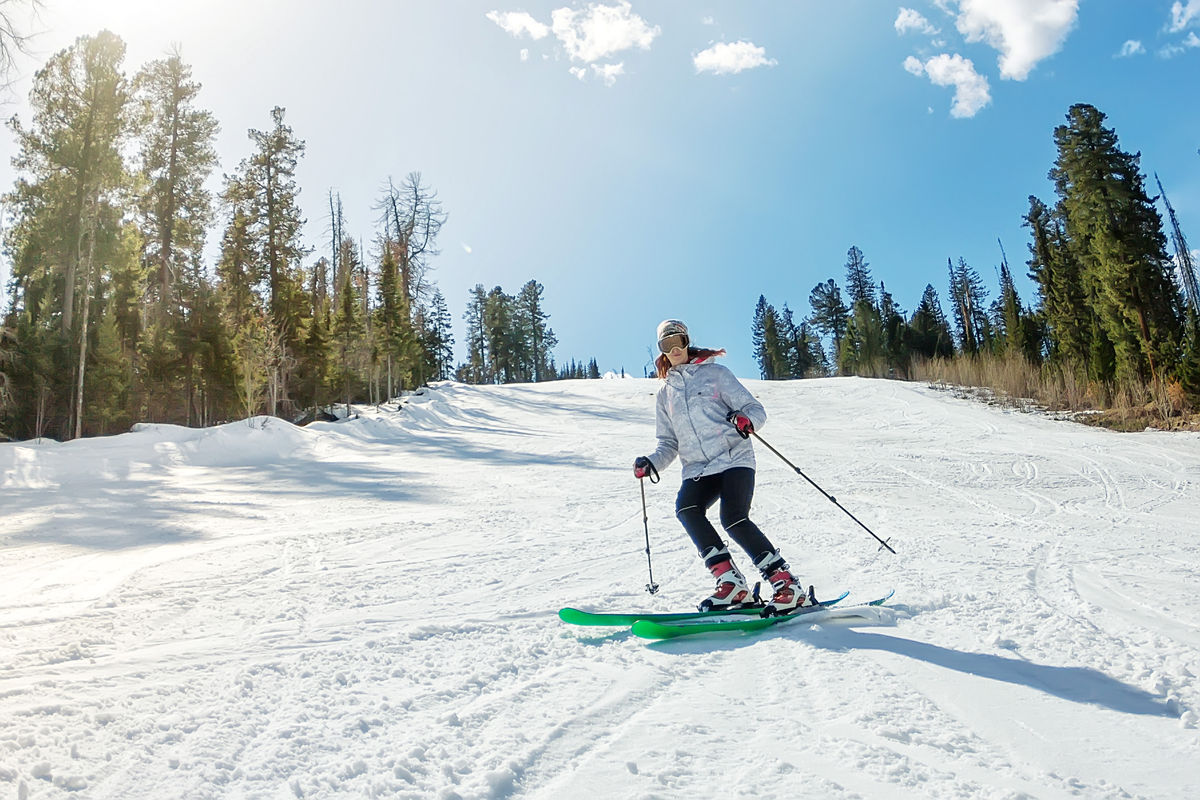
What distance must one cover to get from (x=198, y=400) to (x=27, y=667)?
104 feet

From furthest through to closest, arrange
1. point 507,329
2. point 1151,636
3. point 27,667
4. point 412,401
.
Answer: point 507,329 < point 412,401 < point 1151,636 < point 27,667

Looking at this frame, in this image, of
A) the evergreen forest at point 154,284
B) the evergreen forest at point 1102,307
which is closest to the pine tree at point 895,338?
the evergreen forest at point 1102,307

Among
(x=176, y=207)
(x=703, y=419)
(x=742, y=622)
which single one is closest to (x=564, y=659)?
(x=742, y=622)

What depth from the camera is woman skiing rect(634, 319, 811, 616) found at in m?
3.51

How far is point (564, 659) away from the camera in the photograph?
290 cm

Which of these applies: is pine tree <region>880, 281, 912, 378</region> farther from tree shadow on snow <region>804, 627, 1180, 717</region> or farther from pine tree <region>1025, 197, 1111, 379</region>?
tree shadow on snow <region>804, 627, 1180, 717</region>

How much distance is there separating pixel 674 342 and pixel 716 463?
84cm

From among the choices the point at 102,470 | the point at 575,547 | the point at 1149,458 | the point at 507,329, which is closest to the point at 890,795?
the point at 575,547

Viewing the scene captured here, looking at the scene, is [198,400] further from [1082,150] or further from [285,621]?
[1082,150]

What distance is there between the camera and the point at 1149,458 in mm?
12125

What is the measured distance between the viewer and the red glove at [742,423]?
3545 millimetres

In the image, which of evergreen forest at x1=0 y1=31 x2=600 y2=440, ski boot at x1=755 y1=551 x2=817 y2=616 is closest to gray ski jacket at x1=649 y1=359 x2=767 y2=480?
ski boot at x1=755 y1=551 x2=817 y2=616

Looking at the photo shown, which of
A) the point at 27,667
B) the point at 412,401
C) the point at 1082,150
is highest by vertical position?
the point at 1082,150

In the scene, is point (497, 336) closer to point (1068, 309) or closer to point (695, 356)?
point (1068, 309)
